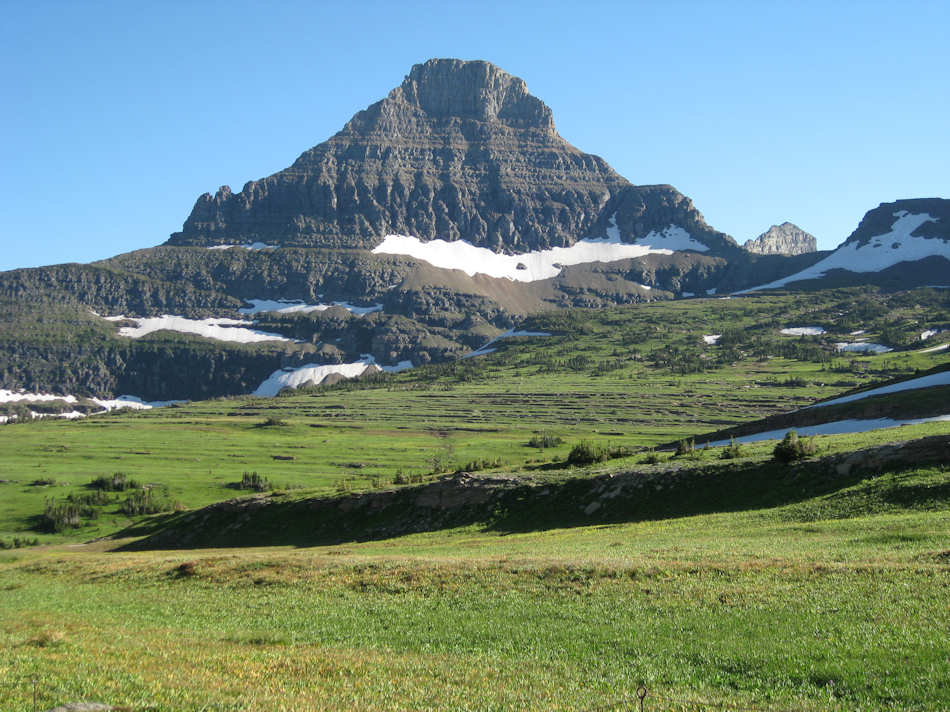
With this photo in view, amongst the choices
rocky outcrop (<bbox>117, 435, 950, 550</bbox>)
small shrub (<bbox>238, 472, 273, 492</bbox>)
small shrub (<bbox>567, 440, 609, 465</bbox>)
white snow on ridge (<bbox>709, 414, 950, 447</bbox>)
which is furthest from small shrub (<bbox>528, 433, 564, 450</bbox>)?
rocky outcrop (<bbox>117, 435, 950, 550</bbox>)

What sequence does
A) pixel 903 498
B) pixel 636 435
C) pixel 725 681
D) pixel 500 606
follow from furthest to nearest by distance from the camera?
pixel 636 435 < pixel 903 498 < pixel 500 606 < pixel 725 681

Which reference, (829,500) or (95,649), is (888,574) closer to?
(829,500)

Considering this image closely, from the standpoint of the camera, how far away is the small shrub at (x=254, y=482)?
144m

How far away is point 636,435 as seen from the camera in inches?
7667

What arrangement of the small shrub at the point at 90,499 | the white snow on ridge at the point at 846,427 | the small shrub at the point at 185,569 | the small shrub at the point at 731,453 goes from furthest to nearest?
1. the small shrub at the point at 90,499
2. the white snow on ridge at the point at 846,427
3. the small shrub at the point at 731,453
4. the small shrub at the point at 185,569

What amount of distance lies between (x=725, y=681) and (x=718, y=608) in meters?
6.43

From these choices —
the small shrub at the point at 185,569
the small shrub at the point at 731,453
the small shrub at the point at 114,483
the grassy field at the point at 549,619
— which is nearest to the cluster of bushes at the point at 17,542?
the small shrub at the point at 114,483

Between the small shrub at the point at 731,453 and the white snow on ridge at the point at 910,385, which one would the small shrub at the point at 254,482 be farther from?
the small shrub at the point at 731,453

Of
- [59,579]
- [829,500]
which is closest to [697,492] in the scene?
[829,500]

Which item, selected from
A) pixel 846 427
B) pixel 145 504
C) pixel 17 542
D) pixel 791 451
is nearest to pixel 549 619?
pixel 791 451

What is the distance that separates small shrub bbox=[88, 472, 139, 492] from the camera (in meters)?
148

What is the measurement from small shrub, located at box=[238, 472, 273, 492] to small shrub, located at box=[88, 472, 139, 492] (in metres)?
20.6

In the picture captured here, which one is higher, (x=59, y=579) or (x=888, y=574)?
(x=888, y=574)

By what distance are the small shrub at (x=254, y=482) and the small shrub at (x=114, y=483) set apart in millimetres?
20584
